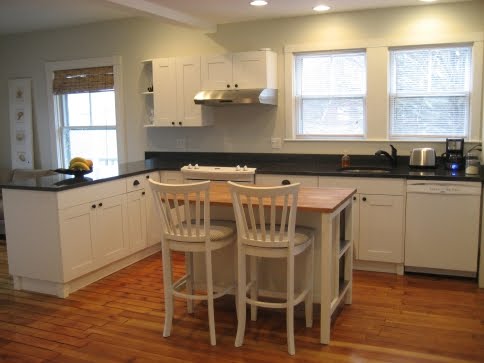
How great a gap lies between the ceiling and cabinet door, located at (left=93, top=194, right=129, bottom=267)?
167 centimetres

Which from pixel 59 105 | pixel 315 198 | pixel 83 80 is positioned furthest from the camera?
pixel 59 105

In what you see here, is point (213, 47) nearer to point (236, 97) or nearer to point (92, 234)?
point (236, 97)

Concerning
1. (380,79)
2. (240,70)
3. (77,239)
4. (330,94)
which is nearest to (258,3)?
(240,70)

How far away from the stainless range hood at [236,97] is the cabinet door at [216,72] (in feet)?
0.48

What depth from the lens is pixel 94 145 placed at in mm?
6312

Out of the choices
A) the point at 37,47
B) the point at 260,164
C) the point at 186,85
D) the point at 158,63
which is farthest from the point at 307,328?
the point at 37,47

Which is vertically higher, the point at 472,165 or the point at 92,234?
the point at 472,165

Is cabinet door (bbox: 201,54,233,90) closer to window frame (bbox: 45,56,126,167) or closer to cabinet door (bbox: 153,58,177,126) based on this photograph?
cabinet door (bbox: 153,58,177,126)

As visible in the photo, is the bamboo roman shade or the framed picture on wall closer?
the bamboo roman shade

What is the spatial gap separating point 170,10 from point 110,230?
2071 millimetres

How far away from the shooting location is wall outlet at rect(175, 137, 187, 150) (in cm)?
574

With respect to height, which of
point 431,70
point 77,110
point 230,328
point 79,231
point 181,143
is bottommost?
point 230,328

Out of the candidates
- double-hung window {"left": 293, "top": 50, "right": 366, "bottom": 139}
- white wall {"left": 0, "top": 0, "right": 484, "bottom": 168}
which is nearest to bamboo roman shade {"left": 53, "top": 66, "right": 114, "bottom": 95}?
white wall {"left": 0, "top": 0, "right": 484, "bottom": 168}

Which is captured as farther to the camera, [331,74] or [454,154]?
[331,74]
